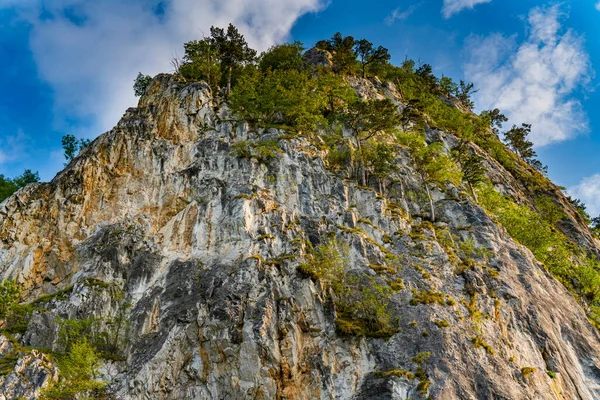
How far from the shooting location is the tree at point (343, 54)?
6761cm

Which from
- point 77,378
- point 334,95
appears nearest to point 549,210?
point 334,95

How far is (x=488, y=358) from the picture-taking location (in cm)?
2430

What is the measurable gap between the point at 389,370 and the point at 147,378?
15.0 metres

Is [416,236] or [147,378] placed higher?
[416,236]

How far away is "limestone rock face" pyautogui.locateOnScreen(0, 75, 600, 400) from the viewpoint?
77.5 feet

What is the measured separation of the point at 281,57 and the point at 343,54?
12.5 m

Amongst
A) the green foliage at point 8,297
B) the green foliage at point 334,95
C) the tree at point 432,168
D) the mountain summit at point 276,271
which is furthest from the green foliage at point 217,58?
the green foliage at point 8,297

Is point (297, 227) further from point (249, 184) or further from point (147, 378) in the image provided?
point (147, 378)

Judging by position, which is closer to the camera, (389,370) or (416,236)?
(389,370)

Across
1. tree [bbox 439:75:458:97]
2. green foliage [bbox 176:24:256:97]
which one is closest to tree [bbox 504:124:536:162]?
tree [bbox 439:75:458:97]

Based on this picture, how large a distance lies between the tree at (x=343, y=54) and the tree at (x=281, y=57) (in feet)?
25.1

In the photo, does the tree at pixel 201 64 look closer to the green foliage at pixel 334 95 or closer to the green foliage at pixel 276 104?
the green foliage at pixel 276 104

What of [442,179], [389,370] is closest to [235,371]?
[389,370]

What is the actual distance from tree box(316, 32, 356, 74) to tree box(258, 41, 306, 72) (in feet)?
25.1
